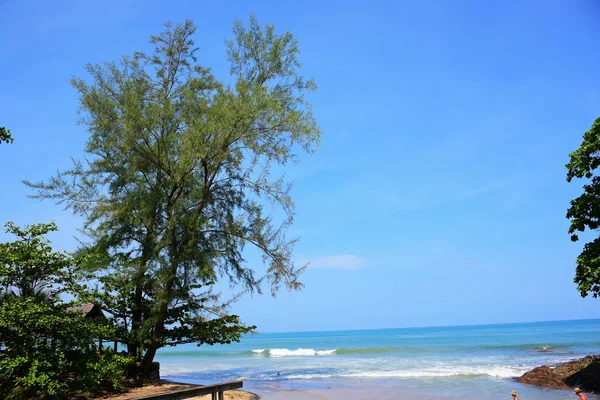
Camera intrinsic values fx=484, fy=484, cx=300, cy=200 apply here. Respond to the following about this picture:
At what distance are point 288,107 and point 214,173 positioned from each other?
10.6ft

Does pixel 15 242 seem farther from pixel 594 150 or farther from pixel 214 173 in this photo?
pixel 594 150

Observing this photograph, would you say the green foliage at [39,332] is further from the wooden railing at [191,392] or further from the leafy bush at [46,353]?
the wooden railing at [191,392]

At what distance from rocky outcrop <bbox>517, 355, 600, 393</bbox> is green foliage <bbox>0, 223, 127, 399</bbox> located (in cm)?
1447

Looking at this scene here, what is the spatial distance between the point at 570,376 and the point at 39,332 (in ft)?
55.3

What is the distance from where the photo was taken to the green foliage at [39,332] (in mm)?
10484

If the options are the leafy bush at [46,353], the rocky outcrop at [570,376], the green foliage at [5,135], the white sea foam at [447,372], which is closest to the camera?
the green foliage at [5,135]

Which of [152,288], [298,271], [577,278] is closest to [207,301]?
[152,288]

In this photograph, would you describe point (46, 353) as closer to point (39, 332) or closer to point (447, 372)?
point (39, 332)

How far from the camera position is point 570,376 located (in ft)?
55.7

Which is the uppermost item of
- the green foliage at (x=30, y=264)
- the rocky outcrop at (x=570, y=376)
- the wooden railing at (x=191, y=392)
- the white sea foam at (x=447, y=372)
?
the green foliage at (x=30, y=264)

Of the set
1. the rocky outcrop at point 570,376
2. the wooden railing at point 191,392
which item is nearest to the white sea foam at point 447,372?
the rocky outcrop at point 570,376

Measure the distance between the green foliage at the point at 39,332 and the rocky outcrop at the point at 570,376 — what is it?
570 inches

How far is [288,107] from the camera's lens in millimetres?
15766

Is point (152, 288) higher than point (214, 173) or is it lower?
lower
